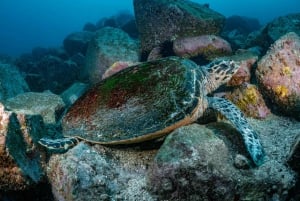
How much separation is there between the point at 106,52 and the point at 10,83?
2620mm

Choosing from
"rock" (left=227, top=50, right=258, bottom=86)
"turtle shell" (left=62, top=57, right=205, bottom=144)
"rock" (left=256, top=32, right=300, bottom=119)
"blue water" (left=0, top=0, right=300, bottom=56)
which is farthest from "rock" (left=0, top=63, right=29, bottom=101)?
"blue water" (left=0, top=0, right=300, bottom=56)

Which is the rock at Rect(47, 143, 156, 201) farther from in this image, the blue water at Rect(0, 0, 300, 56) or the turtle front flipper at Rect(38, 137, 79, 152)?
the blue water at Rect(0, 0, 300, 56)

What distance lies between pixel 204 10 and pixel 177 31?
114 cm

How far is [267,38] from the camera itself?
25.2 feet

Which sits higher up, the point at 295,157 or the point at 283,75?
the point at 283,75

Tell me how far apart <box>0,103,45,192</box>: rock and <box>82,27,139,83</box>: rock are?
418 cm

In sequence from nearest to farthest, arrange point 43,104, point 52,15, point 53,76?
1. point 43,104
2. point 53,76
3. point 52,15

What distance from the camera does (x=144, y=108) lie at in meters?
3.57

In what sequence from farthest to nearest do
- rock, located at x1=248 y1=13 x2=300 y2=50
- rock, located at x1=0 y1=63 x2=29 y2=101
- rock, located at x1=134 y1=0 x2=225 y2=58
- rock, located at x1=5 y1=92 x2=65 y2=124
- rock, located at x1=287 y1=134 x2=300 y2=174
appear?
rock, located at x1=248 y1=13 x2=300 y2=50 < rock, located at x1=134 y1=0 x2=225 y2=58 < rock, located at x1=0 y1=63 x2=29 y2=101 < rock, located at x1=5 y1=92 x2=65 y2=124 < rock, located at x1=287 y1=134 x2=300 y2=174

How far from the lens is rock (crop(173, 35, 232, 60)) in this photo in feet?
20.6

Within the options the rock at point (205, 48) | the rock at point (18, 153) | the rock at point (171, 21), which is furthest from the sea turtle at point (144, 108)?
the rock at point (171, 21)

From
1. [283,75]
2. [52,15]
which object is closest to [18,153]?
[283,75]

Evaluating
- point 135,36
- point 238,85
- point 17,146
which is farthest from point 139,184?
point 135,36

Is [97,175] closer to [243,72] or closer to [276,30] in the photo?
[243,72]
